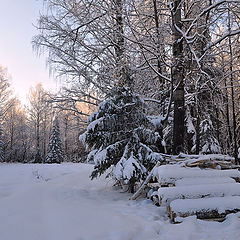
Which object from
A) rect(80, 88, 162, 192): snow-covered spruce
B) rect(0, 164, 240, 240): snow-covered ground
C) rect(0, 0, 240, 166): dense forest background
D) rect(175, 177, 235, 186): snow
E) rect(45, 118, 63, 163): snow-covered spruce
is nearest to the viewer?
rect(0, 164, 240, 240): snow-covered ground

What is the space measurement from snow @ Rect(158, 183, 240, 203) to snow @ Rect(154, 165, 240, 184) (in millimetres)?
229

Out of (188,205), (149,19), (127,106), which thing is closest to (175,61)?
(127,106)

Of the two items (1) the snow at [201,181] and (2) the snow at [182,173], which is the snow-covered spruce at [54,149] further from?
(1) the snow at [201,181]

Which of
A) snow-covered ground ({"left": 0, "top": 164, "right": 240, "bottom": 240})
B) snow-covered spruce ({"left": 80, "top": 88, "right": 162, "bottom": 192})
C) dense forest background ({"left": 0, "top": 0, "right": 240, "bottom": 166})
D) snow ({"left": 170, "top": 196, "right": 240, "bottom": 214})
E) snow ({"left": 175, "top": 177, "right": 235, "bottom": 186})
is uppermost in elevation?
dense forest background ({"left": 0, "top": 0, "right": 240, "bottom": 166})

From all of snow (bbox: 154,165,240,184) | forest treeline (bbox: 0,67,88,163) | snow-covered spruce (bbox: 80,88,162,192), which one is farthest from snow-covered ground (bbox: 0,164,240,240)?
forest treeline (bbox: 0,67,88,163)

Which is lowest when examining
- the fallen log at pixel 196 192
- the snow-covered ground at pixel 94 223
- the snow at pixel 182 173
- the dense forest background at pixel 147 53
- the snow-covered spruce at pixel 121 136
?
the snow-covered ground at pixel 94 223

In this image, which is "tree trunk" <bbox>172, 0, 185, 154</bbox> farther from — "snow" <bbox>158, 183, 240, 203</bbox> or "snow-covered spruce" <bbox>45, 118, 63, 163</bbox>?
"snow-covered spruce" <bbox>45, 118, 63, 163</bbox>

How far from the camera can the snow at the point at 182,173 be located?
126 inches

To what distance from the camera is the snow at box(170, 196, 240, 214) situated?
2.69 metres

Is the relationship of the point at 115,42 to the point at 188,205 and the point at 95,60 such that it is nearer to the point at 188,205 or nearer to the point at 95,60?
the point at 95,60

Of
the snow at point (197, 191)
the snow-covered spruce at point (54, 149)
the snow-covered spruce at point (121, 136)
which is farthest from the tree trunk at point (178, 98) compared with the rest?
the snow-covered spruce at point (54, 149)

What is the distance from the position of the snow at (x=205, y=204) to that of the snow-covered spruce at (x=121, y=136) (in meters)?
1.29

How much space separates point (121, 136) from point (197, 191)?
6.59 feet

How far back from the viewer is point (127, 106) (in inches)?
176
